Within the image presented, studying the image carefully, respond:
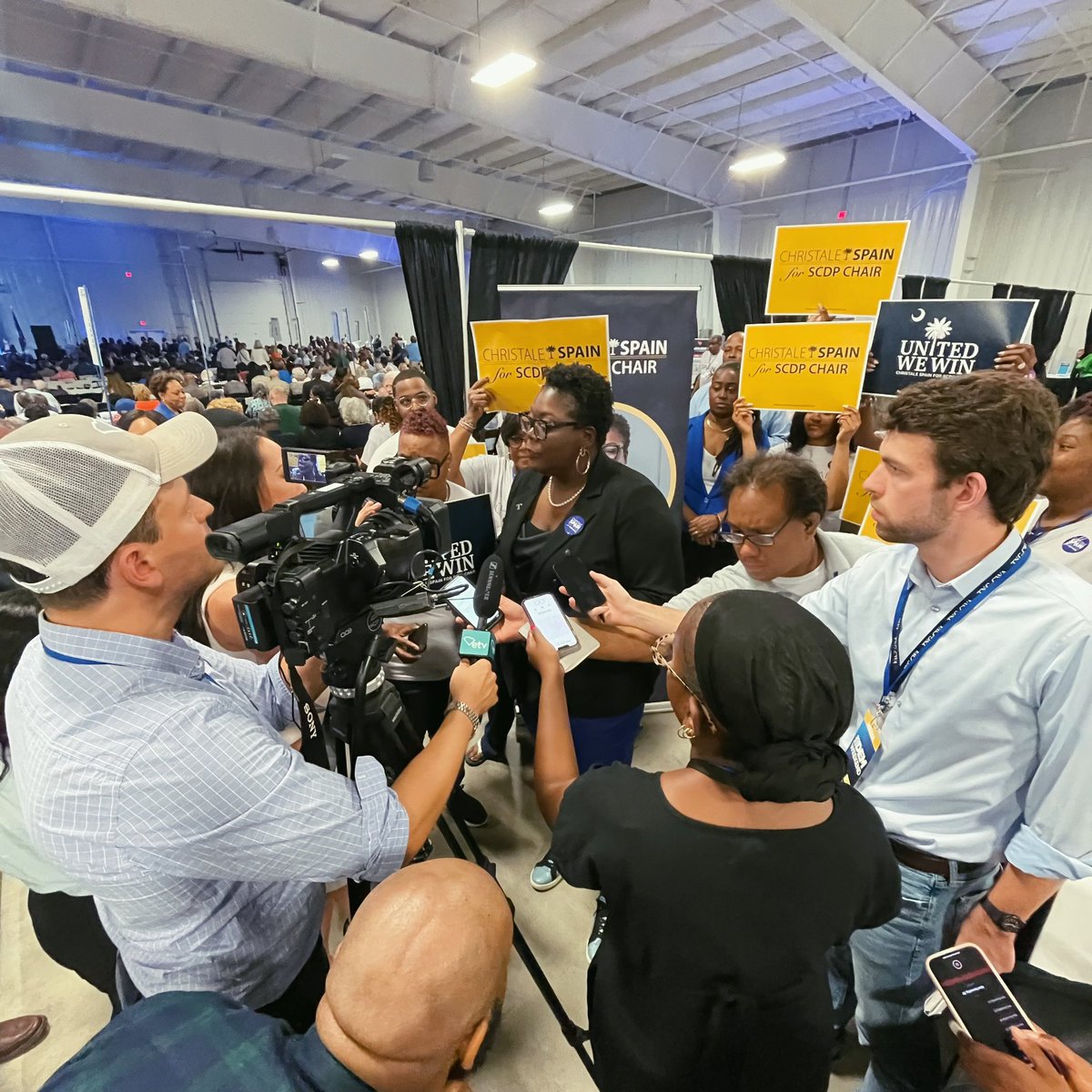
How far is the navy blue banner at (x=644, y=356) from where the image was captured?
2.57 metres

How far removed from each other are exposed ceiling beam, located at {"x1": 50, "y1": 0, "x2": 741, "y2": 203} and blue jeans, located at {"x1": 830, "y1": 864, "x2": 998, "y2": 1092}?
7.39m

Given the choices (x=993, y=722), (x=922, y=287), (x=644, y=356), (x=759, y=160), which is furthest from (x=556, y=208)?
(x=993, y=722)

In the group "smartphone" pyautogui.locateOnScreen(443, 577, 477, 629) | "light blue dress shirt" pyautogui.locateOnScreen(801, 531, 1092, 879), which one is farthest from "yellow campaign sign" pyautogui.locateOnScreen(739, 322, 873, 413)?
"smartphone" pyautogui.locateOnScreen(443, 577, 477, 629)

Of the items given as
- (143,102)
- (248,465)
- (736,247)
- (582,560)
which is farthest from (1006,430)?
(736,247)

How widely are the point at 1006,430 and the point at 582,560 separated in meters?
1.02

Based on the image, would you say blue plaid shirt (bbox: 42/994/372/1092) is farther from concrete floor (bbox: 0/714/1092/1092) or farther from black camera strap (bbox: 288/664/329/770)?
concrete floor (bbox: 0/714/1092/1092)

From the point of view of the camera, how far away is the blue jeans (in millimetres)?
1185

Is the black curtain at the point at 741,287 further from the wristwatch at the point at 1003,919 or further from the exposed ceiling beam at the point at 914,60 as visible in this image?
the wristwatch at the point at 1003,919

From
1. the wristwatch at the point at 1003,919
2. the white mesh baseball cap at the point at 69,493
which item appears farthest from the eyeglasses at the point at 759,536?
the white mesh baseball cap at the point at 69,493

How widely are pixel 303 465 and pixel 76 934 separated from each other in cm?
132

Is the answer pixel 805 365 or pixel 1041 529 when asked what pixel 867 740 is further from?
pixel 805 365

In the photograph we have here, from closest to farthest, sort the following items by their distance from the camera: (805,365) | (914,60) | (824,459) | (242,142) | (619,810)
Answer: (619,810) → (805,365) → (824,459) → (914,60) → (242,142)

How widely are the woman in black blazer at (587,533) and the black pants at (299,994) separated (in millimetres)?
840

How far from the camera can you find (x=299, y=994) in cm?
115
